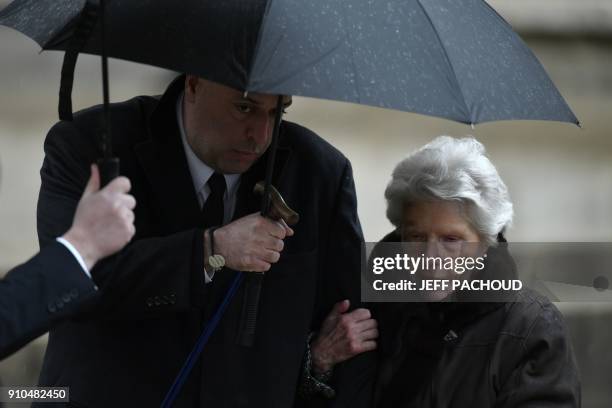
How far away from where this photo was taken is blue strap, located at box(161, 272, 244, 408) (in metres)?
3.23

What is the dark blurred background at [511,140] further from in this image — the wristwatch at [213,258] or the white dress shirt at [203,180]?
the wristwatch at [213,258]

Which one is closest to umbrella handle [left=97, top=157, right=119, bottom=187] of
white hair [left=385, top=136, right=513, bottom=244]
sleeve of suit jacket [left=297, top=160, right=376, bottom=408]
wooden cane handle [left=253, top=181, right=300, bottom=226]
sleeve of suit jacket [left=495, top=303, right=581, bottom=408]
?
wooden cane handle [left=253, top=181, right=300, bottom=226]

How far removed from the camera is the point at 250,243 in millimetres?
2980

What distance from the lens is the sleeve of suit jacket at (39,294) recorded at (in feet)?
8.21

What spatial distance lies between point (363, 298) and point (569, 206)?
3.83 metres

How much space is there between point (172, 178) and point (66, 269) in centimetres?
78

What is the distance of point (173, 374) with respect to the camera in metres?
A: 3.27

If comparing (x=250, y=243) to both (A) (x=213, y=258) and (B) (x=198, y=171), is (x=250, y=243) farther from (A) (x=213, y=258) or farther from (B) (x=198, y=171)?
(B) (x=198, y=171)

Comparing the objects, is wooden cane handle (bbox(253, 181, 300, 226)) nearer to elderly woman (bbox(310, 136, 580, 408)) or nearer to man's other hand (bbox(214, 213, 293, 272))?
man's other hand (bbox(214, 213, 293, 272))

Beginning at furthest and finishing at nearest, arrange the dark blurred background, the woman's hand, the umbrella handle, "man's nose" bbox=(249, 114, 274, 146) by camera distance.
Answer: the dark blurred background → the woman's hand → "man's nose" bbox=(249, 114, 274, 146) → the umbrella handle

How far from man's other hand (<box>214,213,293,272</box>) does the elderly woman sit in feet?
1.73

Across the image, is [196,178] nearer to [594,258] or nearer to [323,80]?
[323,80]

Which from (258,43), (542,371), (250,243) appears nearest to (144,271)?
(250,243)

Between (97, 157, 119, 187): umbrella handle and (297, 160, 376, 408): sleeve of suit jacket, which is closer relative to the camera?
(97, 157, 119, 187): umbrella handle
